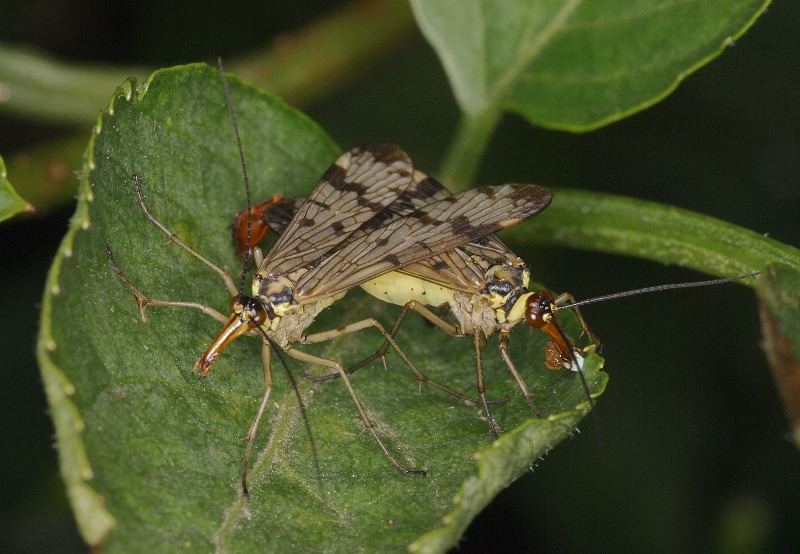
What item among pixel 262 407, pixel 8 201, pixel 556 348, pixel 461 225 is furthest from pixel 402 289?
pixel 8 201

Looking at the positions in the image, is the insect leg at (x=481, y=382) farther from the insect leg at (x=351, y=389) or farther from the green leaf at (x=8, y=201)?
the green leaf at (x=8, y=201)

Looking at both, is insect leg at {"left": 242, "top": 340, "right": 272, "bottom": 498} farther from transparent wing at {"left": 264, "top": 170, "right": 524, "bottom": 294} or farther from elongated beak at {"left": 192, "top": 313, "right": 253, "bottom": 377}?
transparent wing at {"left": 264, "top": 170, "right": 524, "bottom": 294}

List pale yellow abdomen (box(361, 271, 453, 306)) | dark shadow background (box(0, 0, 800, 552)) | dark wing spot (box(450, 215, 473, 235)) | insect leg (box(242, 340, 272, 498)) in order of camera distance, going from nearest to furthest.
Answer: insect leg (box(242, 340, 272, 498)) < pale yellow abdomen (box(361, 271, 453, 306)) < dark wing spot (box(450, 215, 473, 235)) < dark shadow background (box(0, 0, 800, 552))

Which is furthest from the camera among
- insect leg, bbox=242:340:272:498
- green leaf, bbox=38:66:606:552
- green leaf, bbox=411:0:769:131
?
green leaf, bbox=411:0:769:131

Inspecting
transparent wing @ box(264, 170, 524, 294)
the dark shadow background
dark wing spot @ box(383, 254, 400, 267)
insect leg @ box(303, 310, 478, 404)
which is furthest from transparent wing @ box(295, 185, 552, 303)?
the dark shadow background

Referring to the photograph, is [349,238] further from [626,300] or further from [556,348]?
[626,300]

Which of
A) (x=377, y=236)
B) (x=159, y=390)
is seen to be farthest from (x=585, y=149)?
(x=159, y=390)
